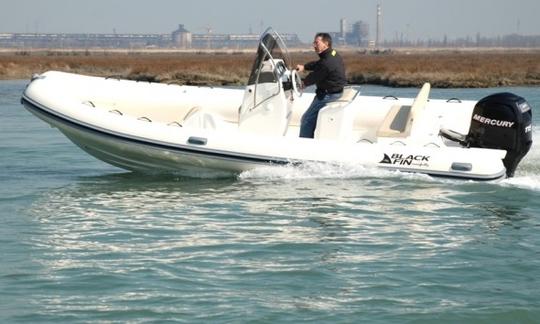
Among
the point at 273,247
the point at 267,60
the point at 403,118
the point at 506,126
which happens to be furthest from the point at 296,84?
the point at 273,247

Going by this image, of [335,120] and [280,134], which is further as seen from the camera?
[280,134]

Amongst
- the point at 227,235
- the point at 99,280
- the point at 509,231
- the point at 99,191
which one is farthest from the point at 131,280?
the point at 99,191

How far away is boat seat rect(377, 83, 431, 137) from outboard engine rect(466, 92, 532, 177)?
0.78 metres

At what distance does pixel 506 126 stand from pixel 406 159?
958mm

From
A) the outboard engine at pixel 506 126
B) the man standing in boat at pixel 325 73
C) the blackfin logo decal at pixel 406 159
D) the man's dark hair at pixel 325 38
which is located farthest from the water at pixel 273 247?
the man's dark hair at pixel 325 38

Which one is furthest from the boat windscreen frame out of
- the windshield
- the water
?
the water

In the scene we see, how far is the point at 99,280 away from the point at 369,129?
5315 mm

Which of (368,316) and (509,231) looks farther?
(509,231)

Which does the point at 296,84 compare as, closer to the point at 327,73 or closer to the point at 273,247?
the point at 327,73

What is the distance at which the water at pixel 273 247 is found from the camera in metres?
5.86

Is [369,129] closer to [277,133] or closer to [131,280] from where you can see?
[277,133]

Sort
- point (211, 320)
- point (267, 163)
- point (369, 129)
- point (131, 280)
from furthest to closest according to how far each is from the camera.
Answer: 1. point (369, 129)
2. point (267, 163)
3. point (131, 280)
4. point (211, 320)

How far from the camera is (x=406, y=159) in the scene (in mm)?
9602

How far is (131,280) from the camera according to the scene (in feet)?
20.9
